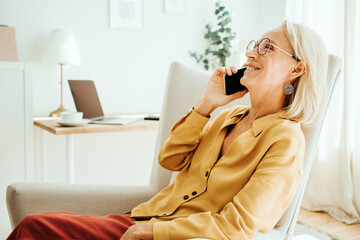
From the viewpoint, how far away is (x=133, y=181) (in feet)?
9.41

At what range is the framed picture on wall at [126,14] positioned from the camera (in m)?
2.75

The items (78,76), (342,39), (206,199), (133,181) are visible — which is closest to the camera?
(206,199)

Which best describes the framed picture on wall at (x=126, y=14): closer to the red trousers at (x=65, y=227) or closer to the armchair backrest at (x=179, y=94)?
the armchair backrest at (x=179, y=94)

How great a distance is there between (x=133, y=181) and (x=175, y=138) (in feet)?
5.71

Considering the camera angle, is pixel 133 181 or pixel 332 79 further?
pixel 133 181

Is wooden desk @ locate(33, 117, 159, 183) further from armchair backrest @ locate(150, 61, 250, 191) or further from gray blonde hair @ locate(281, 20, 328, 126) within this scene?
gray blonde hair @ locate(281, 20, 328, 126)

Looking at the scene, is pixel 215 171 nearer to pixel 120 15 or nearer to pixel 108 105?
pixel 108 105

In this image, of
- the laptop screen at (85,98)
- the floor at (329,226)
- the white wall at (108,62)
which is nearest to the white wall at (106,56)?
the white wall at (108,62)

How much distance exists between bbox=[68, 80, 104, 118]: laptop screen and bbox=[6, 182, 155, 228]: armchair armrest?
34.1 inches

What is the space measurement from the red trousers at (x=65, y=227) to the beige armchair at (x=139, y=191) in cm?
21

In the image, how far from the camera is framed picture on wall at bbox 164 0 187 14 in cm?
294

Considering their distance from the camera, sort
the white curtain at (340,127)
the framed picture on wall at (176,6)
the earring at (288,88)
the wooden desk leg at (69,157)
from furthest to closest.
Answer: the framed picture on wall at (176,6) < the white curtain at (340,127) < the wooden desk leg at (69,157) < the earring at (288,88)

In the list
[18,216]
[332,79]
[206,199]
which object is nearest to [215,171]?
[206,199]

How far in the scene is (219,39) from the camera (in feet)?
9.93
